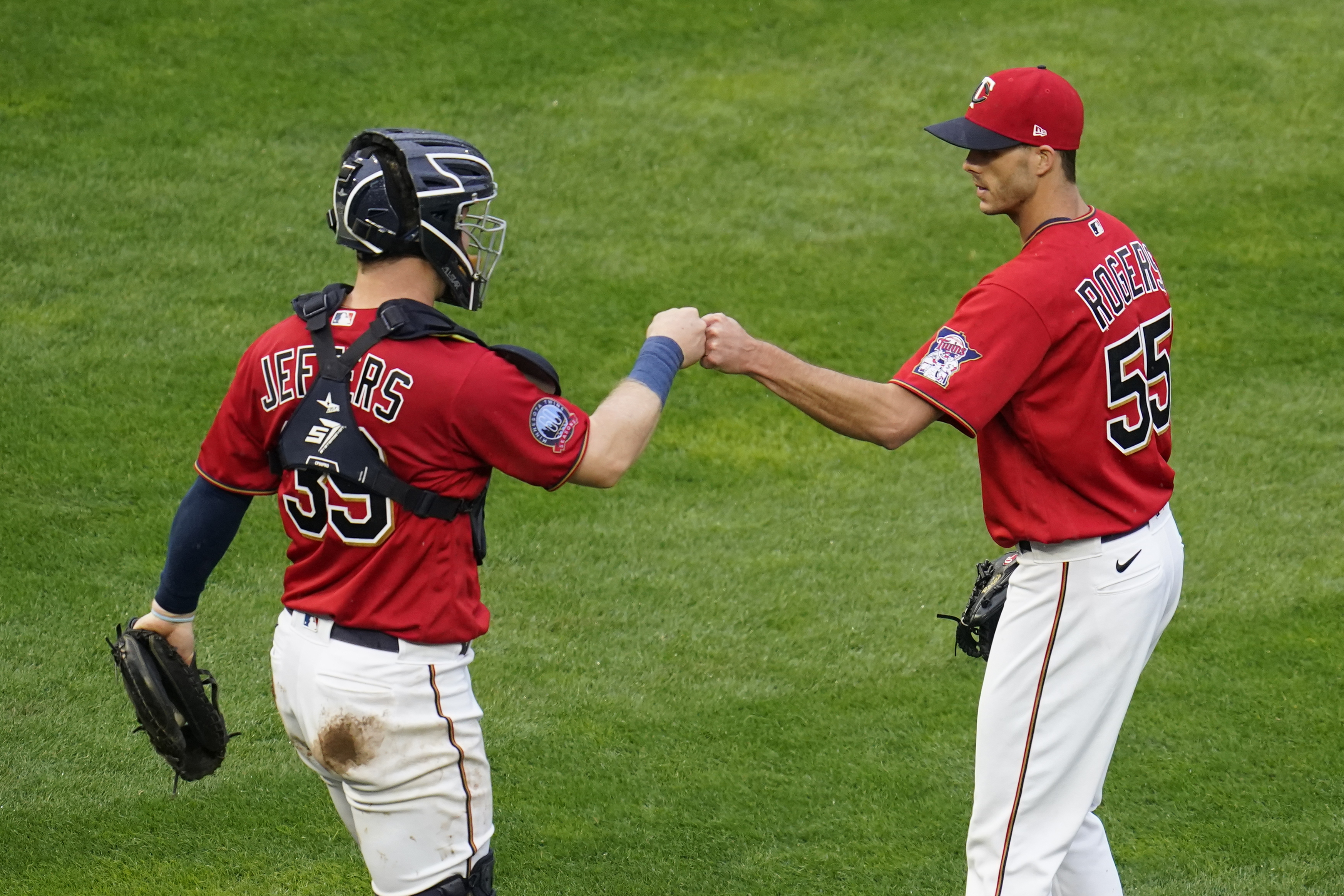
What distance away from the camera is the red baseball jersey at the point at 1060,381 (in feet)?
11.3

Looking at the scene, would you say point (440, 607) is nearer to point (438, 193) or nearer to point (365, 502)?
point (365, 502)

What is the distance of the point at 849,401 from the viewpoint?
3.53 metres

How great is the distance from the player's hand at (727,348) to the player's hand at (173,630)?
1420mm

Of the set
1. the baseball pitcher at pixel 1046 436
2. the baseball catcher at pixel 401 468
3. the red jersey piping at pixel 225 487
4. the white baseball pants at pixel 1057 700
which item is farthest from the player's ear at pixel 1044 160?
the red jersey piping at pixel 225 487

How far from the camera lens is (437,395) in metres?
3.00

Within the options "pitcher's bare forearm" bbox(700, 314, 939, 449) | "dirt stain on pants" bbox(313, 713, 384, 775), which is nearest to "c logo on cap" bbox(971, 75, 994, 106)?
"pitcher's bare forearm" bbox(700, 314, 939, 449)

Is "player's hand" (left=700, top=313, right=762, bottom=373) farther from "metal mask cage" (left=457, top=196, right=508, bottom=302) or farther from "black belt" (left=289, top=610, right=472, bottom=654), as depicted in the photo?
"black belt" (left=289, top=610, right=472, bottom=654)

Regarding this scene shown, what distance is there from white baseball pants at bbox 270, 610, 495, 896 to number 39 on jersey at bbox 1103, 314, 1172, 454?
165cm

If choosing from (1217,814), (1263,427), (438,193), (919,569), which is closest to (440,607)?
(438,193)

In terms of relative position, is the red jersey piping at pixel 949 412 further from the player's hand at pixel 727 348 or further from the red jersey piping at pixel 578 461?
the red jersey piping at pixel 578 461

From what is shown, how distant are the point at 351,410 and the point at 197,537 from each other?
0.62 metres

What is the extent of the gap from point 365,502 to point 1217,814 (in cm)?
311

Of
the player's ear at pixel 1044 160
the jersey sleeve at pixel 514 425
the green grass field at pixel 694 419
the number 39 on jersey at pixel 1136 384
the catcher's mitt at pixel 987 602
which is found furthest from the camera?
the green grass field at pixel 694 419

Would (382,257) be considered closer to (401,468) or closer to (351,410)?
(351,410)
